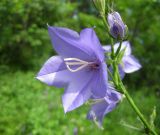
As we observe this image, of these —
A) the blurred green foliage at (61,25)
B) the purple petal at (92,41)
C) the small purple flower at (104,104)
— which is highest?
the purple petal at (92,41)

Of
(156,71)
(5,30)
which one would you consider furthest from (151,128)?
(156,71)

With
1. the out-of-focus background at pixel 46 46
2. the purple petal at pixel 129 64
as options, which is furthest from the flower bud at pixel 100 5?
the out-of-focus background at pixel 46 46

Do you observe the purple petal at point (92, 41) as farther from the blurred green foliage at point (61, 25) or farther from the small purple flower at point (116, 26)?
the blurred green foliage at point (61, 25)

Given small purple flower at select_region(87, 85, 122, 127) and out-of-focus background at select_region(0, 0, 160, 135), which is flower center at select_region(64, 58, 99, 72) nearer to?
small purple flower at select_region(87, 85, 122, 127)

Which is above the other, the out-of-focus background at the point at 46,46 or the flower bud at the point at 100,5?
the flower bud at the point at 100,5

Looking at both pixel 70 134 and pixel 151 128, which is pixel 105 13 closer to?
pixel 151 128

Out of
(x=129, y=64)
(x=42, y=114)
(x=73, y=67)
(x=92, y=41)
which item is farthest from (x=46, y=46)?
(x=92, y=41)

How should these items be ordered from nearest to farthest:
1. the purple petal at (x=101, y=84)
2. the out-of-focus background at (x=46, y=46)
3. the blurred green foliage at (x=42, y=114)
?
1. the purple petal at (x=101, y=84)
2. the blurred green foliage at (x=42, y=114)
3. the out-of-focus background at (x=46, y=46)

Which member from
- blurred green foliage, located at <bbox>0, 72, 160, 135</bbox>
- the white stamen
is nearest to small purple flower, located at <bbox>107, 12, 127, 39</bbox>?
the white stamen
